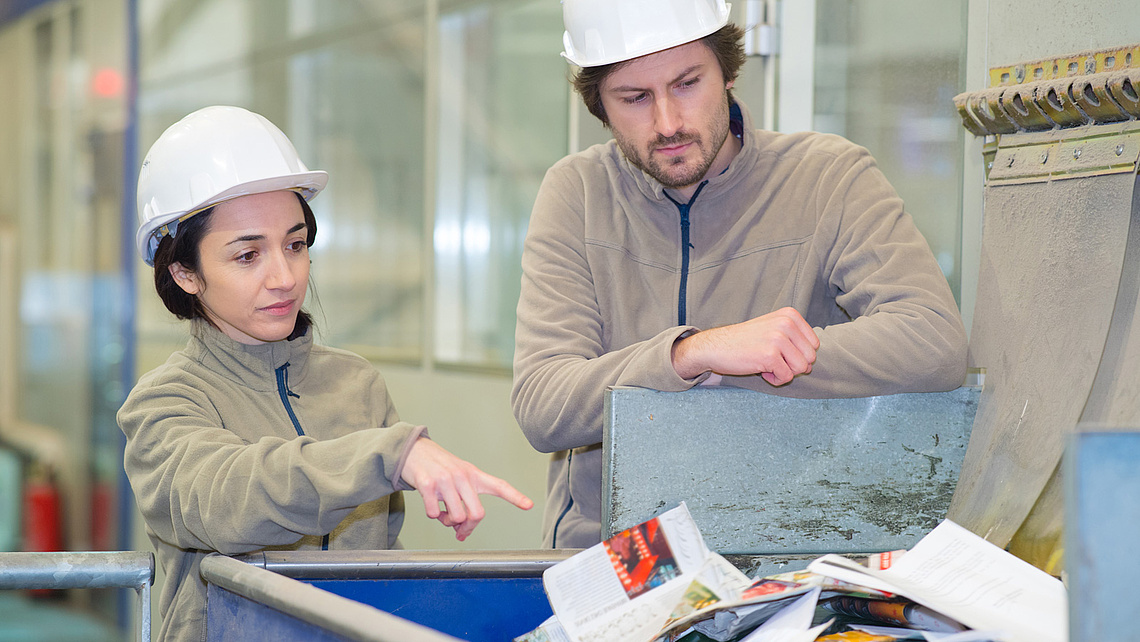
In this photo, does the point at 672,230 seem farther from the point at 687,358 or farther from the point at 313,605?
the point at 313,605

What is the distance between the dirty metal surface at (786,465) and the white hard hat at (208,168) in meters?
0.60

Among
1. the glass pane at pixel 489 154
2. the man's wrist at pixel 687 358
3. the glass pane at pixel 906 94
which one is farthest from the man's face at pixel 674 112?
the glass pane at pixel 489 154

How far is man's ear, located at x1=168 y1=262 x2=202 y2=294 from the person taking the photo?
1468mm

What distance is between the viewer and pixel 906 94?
2.09 m

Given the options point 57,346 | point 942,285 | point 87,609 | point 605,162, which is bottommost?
point 87,609

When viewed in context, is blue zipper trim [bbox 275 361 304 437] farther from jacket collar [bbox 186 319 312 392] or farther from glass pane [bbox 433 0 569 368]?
glass pane [bbox 433 0 569 368]

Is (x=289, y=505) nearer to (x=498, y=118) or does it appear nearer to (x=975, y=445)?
(x=975, y=445)

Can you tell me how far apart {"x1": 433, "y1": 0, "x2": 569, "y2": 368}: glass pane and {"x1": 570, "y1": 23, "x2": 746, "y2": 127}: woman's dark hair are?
1.32 metres

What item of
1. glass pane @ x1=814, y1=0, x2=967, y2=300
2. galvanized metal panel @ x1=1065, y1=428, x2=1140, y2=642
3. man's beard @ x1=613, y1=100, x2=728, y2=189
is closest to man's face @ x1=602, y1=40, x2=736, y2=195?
man's beard @ x1=613, y1=100, x2=728, y2=189

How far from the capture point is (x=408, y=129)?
11.8ft

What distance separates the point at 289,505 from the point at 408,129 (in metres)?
2.65

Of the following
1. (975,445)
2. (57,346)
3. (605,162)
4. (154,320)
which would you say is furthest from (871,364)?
(57,346)

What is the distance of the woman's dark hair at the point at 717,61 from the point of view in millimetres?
1592

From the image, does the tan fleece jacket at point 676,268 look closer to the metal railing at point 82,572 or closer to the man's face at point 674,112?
the man's face at point 674,112
